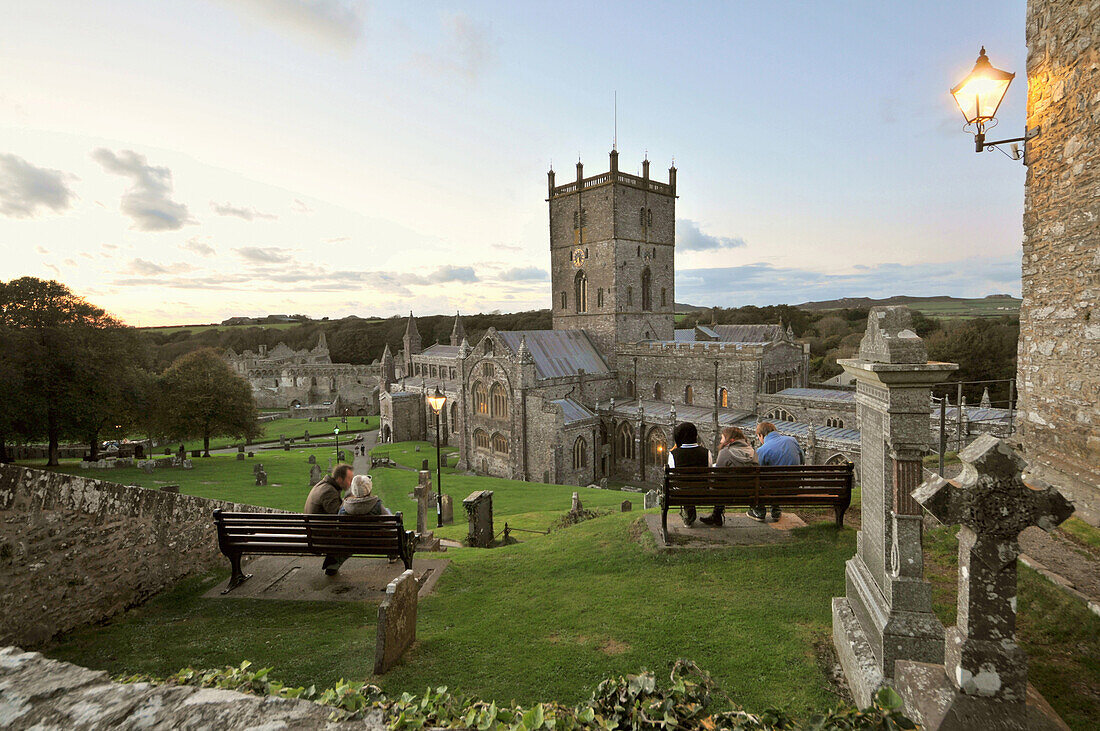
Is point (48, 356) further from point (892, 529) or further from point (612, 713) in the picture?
point (892, 529)

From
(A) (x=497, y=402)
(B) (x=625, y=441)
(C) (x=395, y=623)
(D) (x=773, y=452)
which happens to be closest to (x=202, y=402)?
(A) (x=497, y=402)

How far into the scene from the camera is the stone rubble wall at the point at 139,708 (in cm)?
224

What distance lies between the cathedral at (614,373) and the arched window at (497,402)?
70 mm

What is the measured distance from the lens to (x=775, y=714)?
2.85 m

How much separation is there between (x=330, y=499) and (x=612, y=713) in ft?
18.0

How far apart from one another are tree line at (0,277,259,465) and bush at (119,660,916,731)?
1175 inches

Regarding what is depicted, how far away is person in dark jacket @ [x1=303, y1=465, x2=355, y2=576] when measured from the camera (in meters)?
6.96

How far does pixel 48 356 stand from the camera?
25250 mm

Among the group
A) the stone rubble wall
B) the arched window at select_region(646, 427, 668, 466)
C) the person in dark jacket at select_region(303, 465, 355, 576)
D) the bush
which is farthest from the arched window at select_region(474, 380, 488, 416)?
the stone rubble wall

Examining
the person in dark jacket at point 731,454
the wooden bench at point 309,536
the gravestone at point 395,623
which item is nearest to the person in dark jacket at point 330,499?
the wooden bench at point 309,536

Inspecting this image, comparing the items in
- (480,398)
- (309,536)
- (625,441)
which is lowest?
(625,441)

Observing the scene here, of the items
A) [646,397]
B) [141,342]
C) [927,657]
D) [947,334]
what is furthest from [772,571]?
[947,334]

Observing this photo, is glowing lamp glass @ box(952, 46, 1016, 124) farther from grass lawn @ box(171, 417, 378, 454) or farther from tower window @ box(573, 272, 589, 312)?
grass lawn @ box(171, 417, 378, 454)

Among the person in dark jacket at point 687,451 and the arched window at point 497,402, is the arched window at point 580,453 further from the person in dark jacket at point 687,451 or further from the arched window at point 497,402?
the person in dark jacket at point 687,451
